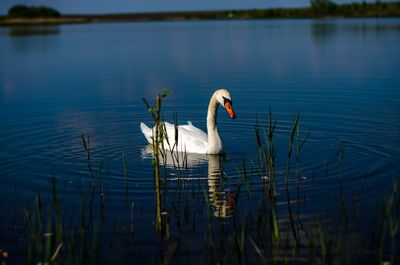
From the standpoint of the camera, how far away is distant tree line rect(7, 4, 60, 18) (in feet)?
433

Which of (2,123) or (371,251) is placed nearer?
(371,251)

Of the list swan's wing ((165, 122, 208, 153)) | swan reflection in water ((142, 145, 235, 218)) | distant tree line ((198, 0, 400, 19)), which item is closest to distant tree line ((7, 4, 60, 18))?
distant tree line ((198, 0, 400, 19))

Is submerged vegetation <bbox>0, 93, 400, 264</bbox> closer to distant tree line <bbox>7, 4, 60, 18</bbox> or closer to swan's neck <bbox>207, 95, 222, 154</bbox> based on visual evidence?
swan's neck <bbox>207, 95, 222, 154</bbox>

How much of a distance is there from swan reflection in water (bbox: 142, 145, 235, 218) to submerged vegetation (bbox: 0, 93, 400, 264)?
3 cm

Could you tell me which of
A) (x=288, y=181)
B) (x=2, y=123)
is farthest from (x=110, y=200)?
(x=2, y=123)

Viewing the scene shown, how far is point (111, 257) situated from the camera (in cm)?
723

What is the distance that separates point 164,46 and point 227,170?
94.6 ft

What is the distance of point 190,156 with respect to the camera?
39.5 feet

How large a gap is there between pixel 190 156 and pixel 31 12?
12870 cm

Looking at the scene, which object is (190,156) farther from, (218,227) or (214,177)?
(218,227)

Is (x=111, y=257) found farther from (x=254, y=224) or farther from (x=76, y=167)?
(x=76, y=167)

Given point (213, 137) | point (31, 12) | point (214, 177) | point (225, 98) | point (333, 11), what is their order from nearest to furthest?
point (214, 177)
point (225, 98)
point (213, 137)
point (333, 11)
point (31, 12)

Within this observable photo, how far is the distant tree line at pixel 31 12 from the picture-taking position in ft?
433

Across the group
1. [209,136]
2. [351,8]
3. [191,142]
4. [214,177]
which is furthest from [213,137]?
[351,8]
